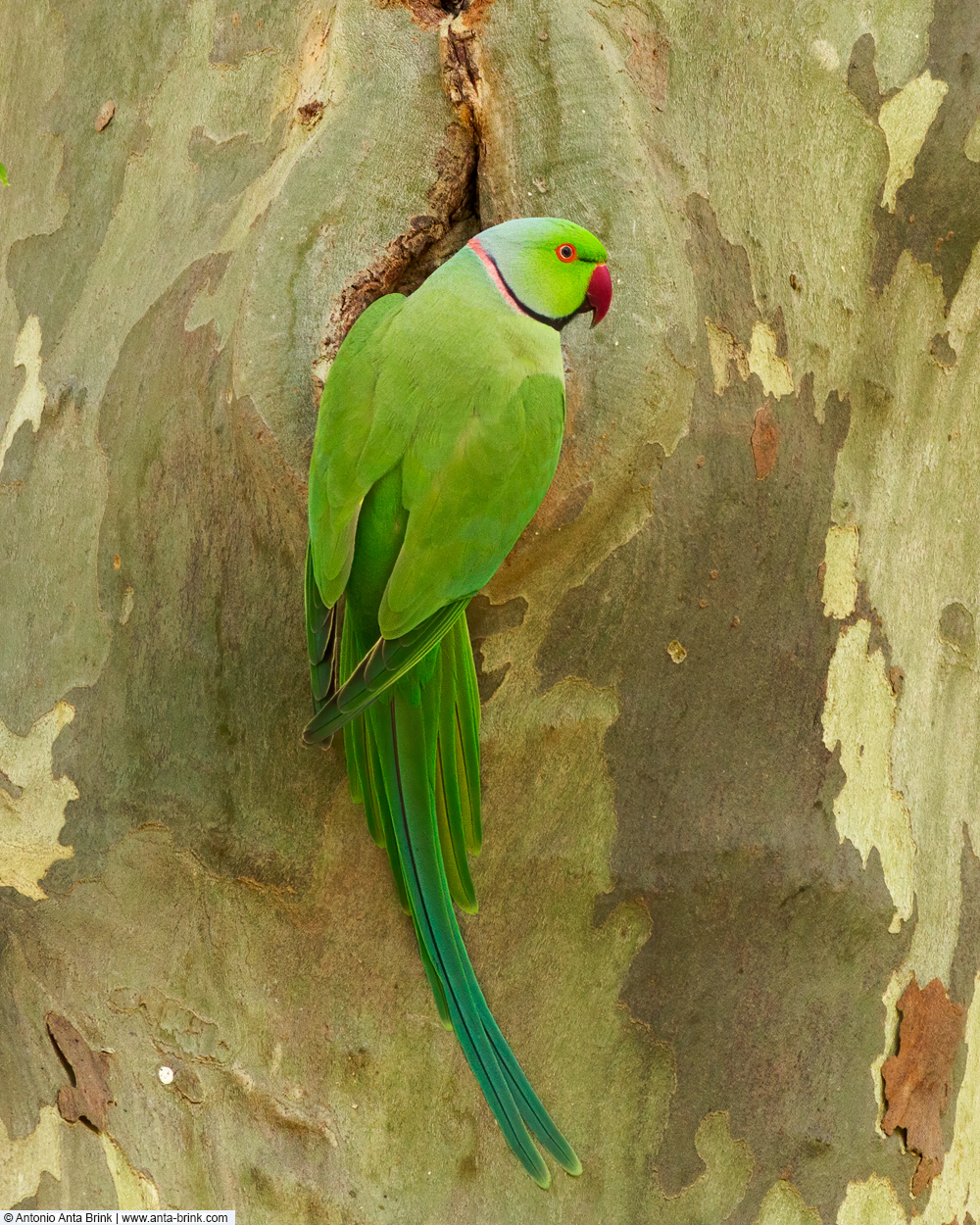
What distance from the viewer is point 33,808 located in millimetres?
1246

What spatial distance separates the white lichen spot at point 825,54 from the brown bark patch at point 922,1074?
1.16 m

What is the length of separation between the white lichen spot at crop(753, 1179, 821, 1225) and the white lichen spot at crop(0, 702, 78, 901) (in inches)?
36.7

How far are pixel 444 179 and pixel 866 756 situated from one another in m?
0.87

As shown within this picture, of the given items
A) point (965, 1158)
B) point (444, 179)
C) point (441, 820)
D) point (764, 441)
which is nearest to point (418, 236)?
point (444, 179)

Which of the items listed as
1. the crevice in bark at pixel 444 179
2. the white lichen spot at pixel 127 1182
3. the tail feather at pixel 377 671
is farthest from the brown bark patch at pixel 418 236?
the white lichen spot at pixel 127 1182

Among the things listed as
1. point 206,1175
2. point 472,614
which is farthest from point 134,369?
point 206,1175

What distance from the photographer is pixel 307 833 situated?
1188 mm

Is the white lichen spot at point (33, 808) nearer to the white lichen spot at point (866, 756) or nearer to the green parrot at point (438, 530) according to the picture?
the green parrot at point (438, 530)

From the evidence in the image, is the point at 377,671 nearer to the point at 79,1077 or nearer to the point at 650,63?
the point at 79,1077

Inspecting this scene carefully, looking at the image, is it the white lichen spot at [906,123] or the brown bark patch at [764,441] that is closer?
the brown bark patch at [764,441]

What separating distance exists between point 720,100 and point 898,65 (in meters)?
0.25

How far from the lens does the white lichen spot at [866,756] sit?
4.08ft

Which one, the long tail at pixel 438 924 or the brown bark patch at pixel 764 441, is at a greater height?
the brown bark patch at pixel 764 441

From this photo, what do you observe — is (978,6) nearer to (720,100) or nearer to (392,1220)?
(720,100)
